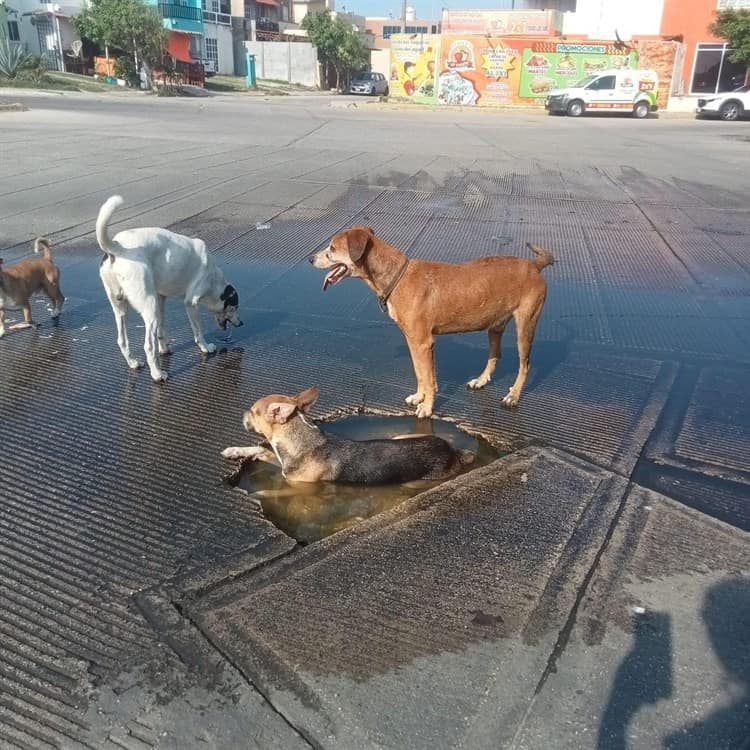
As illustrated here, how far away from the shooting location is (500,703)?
248cm

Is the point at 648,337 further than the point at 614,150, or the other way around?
the point at 614,150

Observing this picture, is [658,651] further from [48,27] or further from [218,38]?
[218,38]

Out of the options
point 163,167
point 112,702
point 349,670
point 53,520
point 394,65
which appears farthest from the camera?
point 394,65

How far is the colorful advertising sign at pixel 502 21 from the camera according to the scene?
5647 centimetres

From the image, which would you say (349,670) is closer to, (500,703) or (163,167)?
(500,703)

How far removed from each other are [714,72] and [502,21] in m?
24.4

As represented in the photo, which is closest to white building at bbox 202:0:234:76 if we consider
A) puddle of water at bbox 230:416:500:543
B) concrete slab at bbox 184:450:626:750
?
puddle of water at bbox 230:416:500:543

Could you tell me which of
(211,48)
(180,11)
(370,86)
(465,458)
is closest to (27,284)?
(465,458)

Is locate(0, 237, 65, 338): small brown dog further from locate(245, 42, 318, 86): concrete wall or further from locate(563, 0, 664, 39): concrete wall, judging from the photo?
locate(245, 42, 318, 86): concrete wall

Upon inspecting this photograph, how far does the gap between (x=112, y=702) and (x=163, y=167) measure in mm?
12847

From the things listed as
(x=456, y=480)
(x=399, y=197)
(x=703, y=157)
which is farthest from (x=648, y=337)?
(x=703, y=157)

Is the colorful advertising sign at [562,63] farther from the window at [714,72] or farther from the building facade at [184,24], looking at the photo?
the building facade at [184,24]

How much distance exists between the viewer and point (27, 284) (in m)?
5.91

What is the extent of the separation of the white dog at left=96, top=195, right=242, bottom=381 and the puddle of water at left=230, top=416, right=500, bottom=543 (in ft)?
5.03
